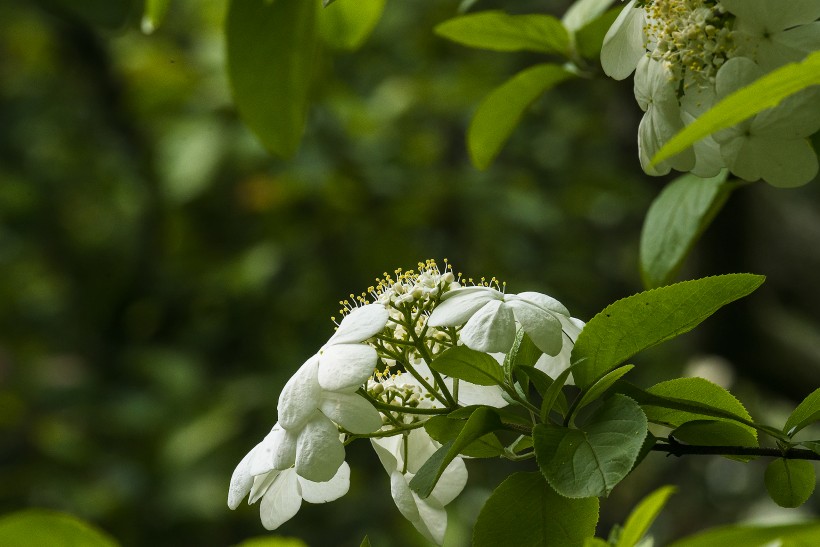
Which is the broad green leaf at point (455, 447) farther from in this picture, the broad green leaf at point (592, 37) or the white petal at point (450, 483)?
the broad green leaf at point (592, 37)

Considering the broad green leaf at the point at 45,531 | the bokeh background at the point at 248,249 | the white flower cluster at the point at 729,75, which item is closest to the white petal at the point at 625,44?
the white flower cluster at the point at 729,75

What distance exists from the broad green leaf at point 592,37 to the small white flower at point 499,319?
282mm

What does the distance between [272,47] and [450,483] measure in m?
0.24

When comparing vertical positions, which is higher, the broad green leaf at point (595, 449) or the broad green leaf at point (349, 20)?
the broad green leaf at point (349, 20)

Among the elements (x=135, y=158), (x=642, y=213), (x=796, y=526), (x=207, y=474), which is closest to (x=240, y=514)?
(x=207, y=474)

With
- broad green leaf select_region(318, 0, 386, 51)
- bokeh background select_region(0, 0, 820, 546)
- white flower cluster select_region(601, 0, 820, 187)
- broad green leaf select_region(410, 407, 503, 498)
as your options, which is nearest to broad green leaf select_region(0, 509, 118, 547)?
broad green leaf select_region(410, 407, 503, 498)

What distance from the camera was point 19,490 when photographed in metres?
2.03

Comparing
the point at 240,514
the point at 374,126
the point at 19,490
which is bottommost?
the point at 240,514

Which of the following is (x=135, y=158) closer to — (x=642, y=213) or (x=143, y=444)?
(x=143, y=444)

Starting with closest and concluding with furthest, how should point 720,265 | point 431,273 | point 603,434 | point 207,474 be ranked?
point 603,434
point 431,273
point 720,265
point 207,474

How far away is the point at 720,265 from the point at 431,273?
1.11 metres

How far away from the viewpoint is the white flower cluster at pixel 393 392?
42 cm

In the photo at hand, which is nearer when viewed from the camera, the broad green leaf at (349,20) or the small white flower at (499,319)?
the small white flower at (499,319)

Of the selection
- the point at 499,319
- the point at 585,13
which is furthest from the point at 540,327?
the point at 585,13
